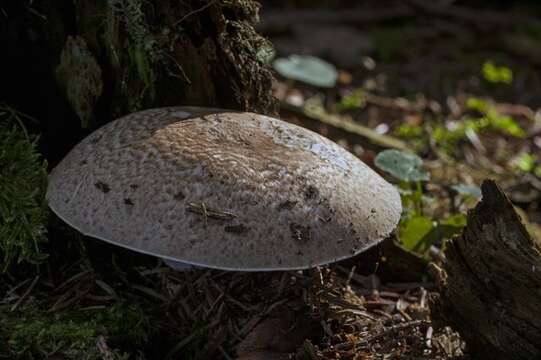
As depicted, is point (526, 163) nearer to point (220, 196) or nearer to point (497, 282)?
point (497, 282)

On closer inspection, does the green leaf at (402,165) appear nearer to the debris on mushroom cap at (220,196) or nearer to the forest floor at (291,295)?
the forest floor at (291,295)

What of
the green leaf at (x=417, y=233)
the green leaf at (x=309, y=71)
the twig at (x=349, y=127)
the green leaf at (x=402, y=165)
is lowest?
the twig at (x=349, y=127)

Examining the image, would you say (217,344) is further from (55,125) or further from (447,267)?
(55,125)

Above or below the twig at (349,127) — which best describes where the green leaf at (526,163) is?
below

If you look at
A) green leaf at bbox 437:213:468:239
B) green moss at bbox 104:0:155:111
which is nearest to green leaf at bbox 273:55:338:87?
green leaf at bbox 437:213:468:239

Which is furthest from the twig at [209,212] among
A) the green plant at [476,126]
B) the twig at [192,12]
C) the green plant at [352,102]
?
the green plant at [352,102]

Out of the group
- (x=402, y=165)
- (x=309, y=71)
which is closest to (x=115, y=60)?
(x=402, y=165)

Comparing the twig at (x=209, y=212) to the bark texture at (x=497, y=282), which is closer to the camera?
the twig at (x=209, y=212)
